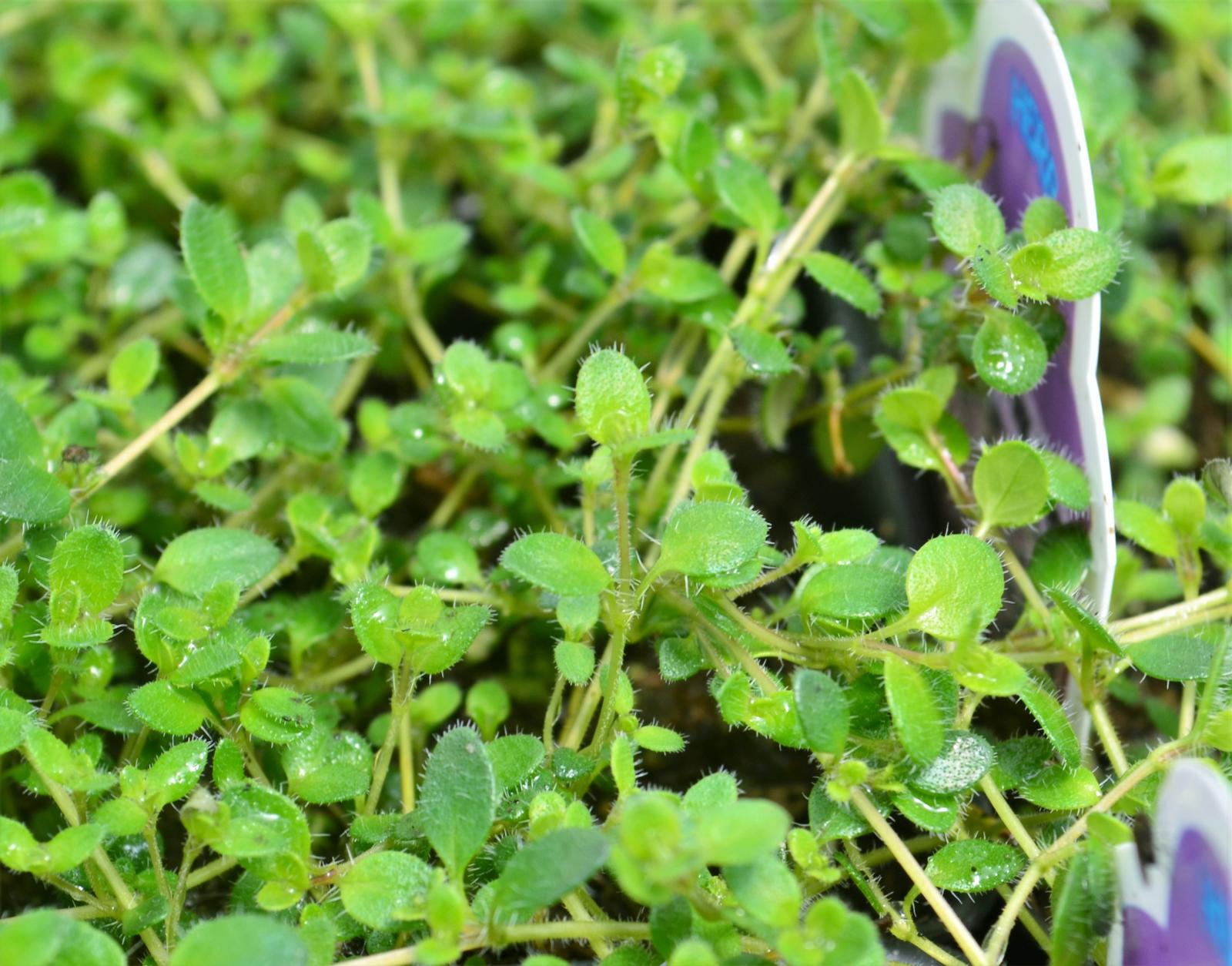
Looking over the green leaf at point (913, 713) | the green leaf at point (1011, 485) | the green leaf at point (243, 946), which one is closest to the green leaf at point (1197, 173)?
the green leaf at point (1011, 485)

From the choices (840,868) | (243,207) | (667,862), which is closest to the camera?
(667,862)

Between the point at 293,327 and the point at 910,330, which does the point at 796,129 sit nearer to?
the point at 910,330

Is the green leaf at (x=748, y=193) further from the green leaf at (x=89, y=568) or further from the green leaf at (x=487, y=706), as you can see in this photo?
the green leaf at (x=89, y=568)

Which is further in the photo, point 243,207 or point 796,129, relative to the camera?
point 243,207

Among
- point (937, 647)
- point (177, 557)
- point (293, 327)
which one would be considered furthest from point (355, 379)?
point (937, 647)

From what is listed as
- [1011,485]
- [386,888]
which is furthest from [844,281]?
[386,888]

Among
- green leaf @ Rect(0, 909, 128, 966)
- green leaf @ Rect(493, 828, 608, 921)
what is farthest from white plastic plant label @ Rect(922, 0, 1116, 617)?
green leaf @ Rect(0, 909, 128, 966)

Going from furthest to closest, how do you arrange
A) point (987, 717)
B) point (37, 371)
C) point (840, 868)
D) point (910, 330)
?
point (37, 371) → point (910, 330) → point (987, 717) → point (840, 868)
